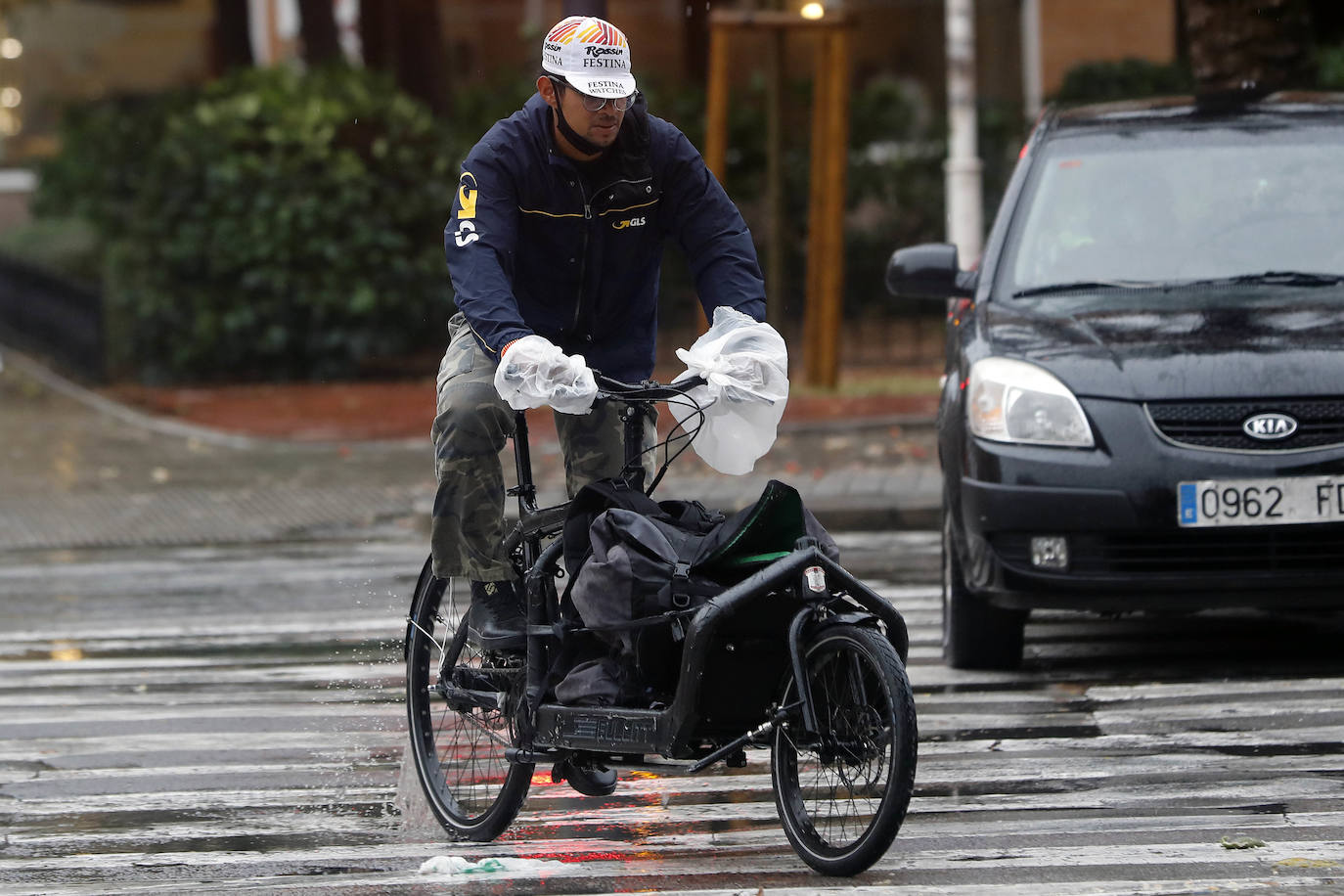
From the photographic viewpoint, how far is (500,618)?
17.1 feet

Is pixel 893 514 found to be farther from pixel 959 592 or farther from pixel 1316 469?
pixel 1316 469

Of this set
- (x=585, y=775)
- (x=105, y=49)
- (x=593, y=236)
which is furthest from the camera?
(x=105, y=49)

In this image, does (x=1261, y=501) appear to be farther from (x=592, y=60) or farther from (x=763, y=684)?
(x=592, y=60)

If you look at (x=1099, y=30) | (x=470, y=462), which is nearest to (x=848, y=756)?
(x=470, y=462)

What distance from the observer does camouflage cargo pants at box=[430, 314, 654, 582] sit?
16.6ft

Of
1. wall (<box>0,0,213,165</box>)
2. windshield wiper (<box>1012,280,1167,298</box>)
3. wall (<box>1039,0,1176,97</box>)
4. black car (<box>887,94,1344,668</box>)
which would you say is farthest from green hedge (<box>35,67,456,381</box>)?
wall (<box>0,0,213,165</box>)

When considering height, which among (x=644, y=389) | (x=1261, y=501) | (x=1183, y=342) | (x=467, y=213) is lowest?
(x=1261, y=501)

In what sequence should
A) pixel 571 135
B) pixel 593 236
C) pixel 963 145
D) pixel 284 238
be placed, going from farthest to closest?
pixel 284 238 < pixel 963 145 < pixel 593 236 < pixel 571 135

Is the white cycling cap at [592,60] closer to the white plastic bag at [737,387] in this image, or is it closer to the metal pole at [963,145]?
the white plastic bag at [737,387]

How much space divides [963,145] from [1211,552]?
9088mm

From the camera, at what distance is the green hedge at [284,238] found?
1814 cm

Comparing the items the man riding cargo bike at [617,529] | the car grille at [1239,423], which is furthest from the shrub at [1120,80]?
the man riding cargo bike at [617,529]

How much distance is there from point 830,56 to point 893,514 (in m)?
5.38

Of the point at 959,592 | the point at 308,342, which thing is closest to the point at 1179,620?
the point at 959,592
